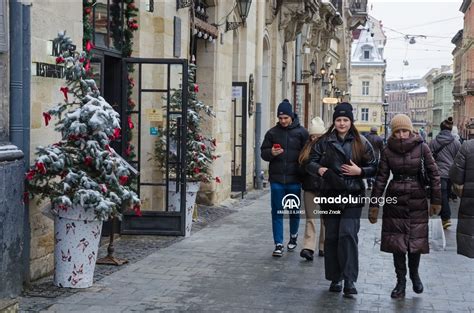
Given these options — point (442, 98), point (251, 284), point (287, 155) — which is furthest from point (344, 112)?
point (442, 98)

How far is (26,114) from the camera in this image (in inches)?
284

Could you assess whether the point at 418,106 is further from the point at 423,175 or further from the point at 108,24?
the point at 423,175

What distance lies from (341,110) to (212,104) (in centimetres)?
723

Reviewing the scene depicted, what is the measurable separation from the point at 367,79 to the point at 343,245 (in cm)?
9191

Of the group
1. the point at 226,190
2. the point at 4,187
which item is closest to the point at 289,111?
the point at 4,187

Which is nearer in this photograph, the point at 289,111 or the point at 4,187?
the point at 4,187

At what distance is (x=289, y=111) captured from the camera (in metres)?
9.57

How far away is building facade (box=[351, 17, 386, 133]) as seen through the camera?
95375 mm

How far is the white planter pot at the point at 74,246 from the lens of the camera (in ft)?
24.0

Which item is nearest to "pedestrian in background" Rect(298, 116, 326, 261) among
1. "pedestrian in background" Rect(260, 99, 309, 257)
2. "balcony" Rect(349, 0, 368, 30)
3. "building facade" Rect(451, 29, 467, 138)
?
"pedestrian in background" Rect(260, 99, 309, 257)

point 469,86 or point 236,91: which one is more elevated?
point 469,86

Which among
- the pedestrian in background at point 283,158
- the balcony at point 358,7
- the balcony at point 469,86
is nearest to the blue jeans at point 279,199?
the pedestrian in background at point 283,158

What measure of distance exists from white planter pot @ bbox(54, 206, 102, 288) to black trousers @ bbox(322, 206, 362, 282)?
7.60ft

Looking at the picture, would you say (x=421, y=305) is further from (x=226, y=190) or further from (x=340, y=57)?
(x=340, y=57)
